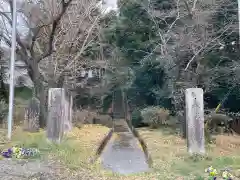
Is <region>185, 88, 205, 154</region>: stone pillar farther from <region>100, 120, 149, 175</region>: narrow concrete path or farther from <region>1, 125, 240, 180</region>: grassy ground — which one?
<region>100, 120, 149, 175</region>: narrow concrete path

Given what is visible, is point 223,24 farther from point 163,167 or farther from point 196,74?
point 163,167

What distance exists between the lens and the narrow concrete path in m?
6.99

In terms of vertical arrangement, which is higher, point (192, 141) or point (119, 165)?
point (192, 141)

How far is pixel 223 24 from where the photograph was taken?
1412 cm

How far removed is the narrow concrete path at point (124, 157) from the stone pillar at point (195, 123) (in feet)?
4.16

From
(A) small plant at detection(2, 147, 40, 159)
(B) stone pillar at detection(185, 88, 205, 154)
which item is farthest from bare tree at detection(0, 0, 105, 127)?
(B) stone pillar at detection(185, 88, 205, 154)

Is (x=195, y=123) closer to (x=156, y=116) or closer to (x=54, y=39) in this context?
(x=156, y=116)

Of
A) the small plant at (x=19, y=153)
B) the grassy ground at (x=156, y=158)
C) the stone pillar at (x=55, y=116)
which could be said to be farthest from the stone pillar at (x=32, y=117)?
the small plant at (x=19, y=153)

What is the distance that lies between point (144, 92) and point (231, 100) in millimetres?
4714

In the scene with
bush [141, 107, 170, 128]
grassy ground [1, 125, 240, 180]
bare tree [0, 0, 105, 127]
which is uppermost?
bare tree [0, 0, 105, 127]

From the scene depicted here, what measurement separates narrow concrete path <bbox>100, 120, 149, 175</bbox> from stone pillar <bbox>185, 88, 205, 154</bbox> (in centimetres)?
127

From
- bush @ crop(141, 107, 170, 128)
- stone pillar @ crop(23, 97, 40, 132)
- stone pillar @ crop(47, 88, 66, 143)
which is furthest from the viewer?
bush @ crop(141, 107, 170, 128)

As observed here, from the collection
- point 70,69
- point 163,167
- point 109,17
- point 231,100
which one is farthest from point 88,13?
point 163,167

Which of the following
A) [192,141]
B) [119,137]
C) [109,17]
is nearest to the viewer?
[192,141]
